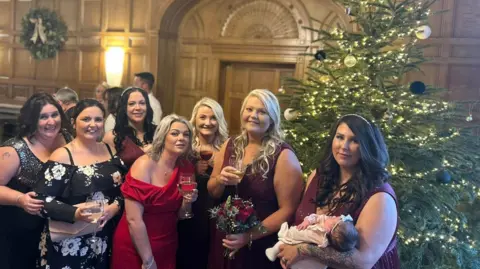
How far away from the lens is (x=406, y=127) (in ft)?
11.6

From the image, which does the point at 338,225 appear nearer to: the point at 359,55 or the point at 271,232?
the point at 271,232

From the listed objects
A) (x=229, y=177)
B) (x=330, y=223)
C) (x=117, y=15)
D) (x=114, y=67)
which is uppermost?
(x=117, y=15)

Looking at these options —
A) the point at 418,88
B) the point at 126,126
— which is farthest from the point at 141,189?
the point at 418,88

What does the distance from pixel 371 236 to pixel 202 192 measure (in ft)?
4.27

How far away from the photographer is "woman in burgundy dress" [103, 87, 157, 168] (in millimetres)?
3239

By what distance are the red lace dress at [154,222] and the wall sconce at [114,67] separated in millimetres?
4850

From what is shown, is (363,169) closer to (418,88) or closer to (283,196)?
(283,196)

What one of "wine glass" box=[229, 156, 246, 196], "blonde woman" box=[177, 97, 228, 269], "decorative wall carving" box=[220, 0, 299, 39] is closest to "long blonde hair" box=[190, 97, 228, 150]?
"blonde woman" box=[177, 97, 228, 269]

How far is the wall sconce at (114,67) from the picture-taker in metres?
7.31

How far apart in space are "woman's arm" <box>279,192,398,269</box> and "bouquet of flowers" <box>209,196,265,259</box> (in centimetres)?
45

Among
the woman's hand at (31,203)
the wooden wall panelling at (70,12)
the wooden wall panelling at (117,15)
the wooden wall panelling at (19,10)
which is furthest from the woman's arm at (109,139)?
the wooden wall panelling at (19,10)

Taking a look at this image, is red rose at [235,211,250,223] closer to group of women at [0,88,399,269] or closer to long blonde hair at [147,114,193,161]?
group of women at [0,88,399,269]

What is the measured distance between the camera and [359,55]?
145 inches

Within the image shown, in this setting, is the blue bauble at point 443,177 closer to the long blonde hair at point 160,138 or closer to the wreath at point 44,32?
the long blonde hair at point 160,138
